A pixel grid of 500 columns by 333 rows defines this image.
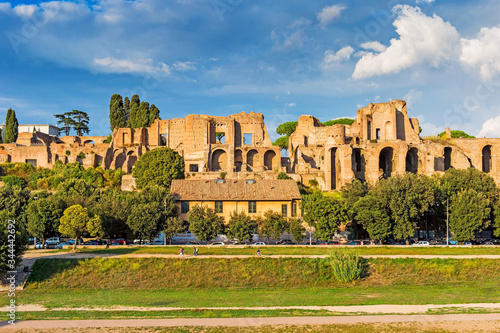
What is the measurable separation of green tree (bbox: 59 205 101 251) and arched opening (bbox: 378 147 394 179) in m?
42.0

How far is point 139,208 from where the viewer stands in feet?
124

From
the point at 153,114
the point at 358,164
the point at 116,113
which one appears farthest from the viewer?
the point at 116,113

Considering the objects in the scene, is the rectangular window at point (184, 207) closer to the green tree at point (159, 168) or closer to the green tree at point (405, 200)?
the green tree at point (159, 168)

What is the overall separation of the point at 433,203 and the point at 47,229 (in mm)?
34524

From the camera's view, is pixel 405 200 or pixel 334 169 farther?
pixel 334 169

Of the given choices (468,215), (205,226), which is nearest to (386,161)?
(468,215)

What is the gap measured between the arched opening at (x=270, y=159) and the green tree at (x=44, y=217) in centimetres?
3832

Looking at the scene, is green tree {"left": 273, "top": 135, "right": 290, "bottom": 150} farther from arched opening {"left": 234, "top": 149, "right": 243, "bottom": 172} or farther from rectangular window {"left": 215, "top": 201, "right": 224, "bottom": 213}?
rectangular window {"left": 215, "top": 201, "right": 224, "bottom": 213}

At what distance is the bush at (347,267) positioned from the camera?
1127 inches

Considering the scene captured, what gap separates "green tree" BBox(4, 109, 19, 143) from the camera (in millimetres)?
76000

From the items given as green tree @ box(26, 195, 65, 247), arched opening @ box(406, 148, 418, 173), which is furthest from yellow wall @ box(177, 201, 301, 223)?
arched opening @ box(406, 148, 418, 173)

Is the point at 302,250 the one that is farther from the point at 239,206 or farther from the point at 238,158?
the point at 238,158

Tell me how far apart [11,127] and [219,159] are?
3650 cm

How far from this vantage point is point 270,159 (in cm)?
7219
